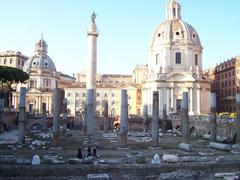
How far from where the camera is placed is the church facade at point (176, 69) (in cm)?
7275

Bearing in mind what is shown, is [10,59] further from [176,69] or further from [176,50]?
[176,69]

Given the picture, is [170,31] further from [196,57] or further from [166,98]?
[166,98]

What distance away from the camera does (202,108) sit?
7388 centimetres

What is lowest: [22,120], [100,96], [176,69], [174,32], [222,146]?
[222,146]

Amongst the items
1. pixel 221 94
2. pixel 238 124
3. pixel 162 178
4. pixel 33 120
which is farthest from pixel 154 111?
pixel 221 94

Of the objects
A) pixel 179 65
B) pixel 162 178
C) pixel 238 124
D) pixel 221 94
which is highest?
pixel 179 65

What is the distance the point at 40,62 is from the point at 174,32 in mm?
37096

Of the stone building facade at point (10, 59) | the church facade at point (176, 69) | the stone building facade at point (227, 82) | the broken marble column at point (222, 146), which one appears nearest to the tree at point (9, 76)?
the church facade at point (176, 69)

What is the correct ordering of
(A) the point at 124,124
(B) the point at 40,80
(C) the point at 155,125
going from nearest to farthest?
(A) the point at 124,124
(C) the point at 155,125
(B) the point at 40,80

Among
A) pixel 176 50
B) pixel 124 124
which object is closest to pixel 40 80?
pixel 176 50

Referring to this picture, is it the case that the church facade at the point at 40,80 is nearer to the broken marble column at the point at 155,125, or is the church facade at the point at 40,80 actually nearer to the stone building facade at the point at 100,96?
the stone building facade at the point at 100,96

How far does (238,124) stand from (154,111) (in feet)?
23.6

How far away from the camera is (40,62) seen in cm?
9594

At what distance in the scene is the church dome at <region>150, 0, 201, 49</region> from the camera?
74875mm
